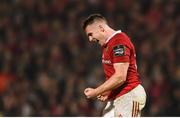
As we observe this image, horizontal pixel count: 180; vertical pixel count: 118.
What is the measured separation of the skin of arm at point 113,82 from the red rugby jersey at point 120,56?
0.05 m

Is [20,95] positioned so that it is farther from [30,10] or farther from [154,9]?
[154,9]

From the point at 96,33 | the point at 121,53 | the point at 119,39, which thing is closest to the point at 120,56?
the point at 121,53

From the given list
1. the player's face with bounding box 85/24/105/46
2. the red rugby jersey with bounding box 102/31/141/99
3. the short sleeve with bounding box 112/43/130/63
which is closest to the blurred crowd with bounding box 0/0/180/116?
the red rugby jersey with bounding box 102/31/141/99

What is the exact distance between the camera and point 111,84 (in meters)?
5.68

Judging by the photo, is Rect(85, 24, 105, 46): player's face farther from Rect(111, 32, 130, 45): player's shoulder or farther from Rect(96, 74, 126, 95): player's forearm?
Rect(96, 74, 126, 95): player's forearm

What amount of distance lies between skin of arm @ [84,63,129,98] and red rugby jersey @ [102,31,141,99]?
5cm

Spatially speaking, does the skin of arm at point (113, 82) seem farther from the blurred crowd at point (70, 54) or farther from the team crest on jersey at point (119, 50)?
the blurred crowd at point (70, 54)

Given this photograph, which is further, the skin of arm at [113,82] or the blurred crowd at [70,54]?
the blurred crowd at [70,54]

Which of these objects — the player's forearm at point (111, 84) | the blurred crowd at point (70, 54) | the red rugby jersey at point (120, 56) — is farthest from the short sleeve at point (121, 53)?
the blurred crowd at point (70, 54)

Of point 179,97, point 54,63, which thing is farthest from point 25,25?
point 179,97

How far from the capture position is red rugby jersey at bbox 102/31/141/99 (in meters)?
5.76

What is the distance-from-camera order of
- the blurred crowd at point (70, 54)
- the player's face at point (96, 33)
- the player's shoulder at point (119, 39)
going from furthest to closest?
the blurred crowd at point (70, 54) < the player's face at point (96, 33) < the player's shoulder at point (119, 39)

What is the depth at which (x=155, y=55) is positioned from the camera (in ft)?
38.3

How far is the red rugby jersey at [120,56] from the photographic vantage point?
576cm
